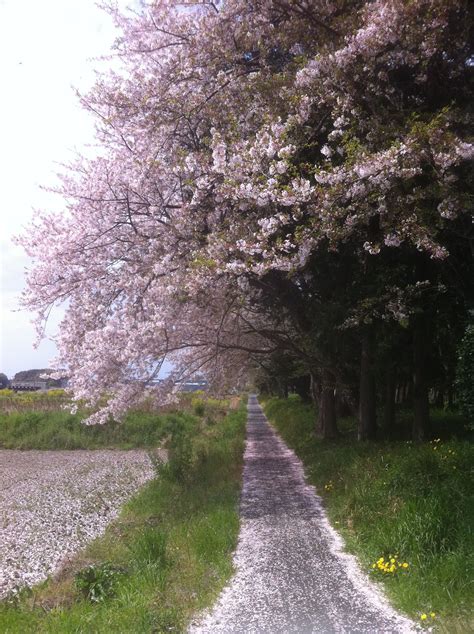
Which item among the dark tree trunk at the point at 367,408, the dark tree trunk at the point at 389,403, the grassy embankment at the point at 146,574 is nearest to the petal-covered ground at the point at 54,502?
the grassy embankment at the point at 146,574

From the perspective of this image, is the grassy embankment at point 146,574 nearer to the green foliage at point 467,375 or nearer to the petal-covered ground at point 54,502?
the petal-covered ground at point 54,502

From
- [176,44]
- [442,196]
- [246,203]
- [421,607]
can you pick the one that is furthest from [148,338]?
[421,607]

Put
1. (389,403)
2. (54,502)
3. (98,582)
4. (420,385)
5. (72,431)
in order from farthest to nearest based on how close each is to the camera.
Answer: (72,431)
(389,403)
(54,502)
(420,385)
(98,582)

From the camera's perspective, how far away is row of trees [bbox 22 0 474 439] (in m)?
7.68

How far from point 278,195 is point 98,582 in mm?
5147

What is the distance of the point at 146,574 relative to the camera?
6.18 m

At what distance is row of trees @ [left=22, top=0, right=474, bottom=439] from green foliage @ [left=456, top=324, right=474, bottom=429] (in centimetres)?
132

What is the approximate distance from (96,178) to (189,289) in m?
3.59

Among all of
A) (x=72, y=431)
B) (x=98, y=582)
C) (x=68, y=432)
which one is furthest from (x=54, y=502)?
(x=72, y=431)

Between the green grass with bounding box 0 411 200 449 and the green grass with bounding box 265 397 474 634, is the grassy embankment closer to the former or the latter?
the green grass with bounding box 265 397 474 634

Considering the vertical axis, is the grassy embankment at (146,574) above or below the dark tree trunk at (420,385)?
below

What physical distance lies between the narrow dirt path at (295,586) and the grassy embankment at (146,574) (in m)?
0.26

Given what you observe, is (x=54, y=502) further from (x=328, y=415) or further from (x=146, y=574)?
(x=328, y=415)

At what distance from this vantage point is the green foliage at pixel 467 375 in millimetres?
7781
